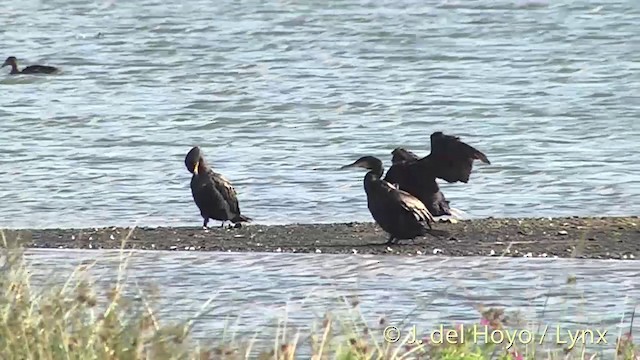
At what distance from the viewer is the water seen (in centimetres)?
1648

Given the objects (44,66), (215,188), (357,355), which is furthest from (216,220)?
(44,66)

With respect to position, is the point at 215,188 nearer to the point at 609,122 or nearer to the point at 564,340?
the point at 564,340

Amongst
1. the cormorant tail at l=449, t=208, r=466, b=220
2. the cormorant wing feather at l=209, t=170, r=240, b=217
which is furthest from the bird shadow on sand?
the cormorant wing feather at l=209, t=170, r=240, b=217

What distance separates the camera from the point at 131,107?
83.9 ft

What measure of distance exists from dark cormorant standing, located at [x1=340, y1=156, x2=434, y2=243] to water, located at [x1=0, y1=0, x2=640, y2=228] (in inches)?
76.4

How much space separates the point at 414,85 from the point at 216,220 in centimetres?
1433

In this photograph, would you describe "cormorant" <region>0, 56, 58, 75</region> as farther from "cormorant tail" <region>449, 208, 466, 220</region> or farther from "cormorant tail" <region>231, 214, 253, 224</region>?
"cormorant tail" <region>231, 214, 253, 224</region>

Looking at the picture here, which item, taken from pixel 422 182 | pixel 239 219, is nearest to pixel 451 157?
pixel 422 182

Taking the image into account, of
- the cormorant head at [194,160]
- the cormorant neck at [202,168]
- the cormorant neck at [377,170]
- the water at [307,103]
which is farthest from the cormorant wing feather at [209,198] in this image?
the cormorant neck at [377,170]

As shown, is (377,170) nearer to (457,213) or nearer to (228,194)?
(228,194)

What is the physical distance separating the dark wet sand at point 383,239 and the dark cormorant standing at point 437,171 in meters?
0.21

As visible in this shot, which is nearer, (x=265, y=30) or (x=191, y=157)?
(x=191, y=157)

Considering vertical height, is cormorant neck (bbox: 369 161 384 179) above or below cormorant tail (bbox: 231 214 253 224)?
above

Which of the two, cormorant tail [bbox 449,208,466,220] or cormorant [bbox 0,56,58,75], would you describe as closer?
cormorant tail [bbox 449,208,466,220]
